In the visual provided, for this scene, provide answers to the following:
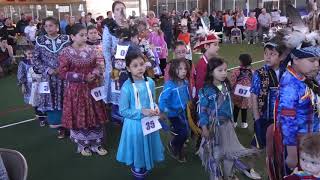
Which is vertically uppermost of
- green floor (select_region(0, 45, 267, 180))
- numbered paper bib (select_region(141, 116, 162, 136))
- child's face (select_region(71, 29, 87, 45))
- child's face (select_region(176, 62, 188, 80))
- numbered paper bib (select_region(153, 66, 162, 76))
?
child's face (select_region(71, 29, 87, 45))

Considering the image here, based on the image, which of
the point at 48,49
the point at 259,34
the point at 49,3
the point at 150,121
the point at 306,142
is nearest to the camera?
the point at 306,142

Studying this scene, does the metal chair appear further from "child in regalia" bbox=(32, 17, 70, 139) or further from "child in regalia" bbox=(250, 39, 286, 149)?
"child in regalia" bbox=(32, 17, 70, 139)

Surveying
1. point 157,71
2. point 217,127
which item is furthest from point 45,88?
point 157,71

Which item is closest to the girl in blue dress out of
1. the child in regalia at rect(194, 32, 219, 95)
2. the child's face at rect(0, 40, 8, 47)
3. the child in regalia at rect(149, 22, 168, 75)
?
the child in regalia at rect(194, 32, 219, 95)

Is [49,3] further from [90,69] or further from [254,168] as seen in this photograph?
[254,168]

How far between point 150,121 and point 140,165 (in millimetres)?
393

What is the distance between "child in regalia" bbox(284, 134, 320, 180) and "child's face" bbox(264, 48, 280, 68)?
131cm

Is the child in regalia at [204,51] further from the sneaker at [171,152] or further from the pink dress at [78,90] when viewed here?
the pink dress at [78,90]

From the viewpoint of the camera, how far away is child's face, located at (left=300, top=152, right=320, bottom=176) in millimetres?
2104

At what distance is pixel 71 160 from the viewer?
4.30 metres

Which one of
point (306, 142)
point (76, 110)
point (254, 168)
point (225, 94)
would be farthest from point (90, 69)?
point (306, 142)

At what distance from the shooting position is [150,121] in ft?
11.1

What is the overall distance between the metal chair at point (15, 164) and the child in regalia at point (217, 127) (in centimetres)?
161

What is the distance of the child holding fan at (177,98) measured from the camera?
3982mm
